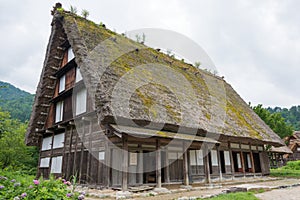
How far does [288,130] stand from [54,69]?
82.8 ft

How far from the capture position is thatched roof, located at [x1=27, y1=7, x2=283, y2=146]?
7.57 meters

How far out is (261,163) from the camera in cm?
1491

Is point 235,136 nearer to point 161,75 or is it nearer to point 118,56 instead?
point 161,75

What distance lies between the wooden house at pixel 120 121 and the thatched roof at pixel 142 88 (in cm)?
4

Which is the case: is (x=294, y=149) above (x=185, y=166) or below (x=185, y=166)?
above

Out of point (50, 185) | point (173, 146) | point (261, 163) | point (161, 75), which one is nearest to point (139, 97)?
point (173, 146)

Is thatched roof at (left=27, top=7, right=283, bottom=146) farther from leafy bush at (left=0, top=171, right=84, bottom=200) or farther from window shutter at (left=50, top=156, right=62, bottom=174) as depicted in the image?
leafy bush at (left=0, top=171, right=84, bottom=200)

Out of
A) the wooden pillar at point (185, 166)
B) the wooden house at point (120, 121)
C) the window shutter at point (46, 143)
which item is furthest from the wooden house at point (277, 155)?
the window shutter at point (46, 143)

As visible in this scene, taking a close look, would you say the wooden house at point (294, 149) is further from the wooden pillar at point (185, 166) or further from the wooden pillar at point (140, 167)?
the wooden pillar at point (140, 167)

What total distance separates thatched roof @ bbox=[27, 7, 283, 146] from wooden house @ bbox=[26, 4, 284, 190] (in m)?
0.04

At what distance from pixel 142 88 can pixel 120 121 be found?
2.13m

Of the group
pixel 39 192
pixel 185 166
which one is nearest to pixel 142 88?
pixel 185 166

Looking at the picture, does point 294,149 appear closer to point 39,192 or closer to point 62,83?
point 62,83

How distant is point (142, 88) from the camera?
29.5ft
